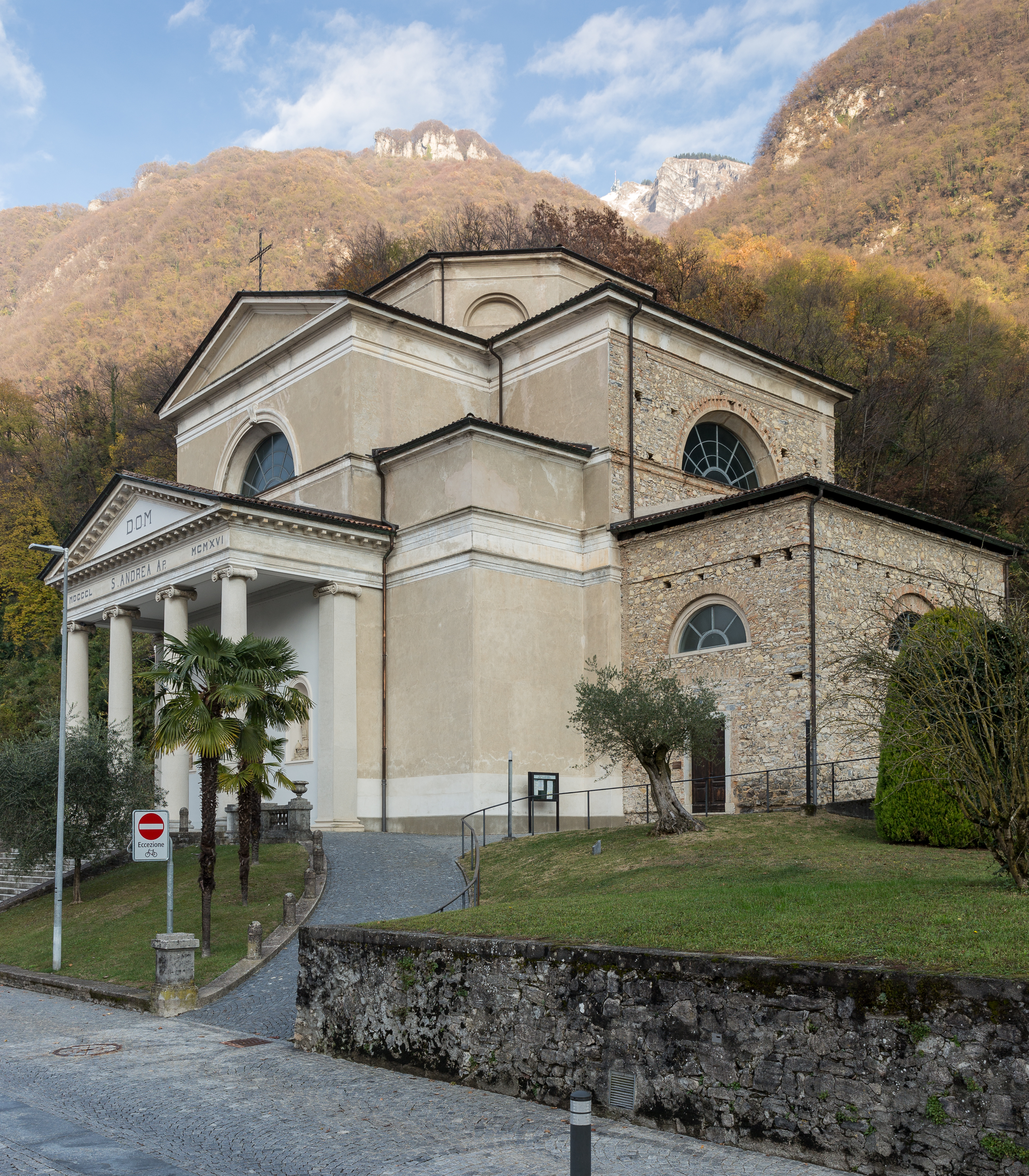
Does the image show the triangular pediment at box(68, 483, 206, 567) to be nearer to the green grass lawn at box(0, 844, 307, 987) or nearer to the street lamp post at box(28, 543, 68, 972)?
the street lamp post at box(28, 543, 68, 972)

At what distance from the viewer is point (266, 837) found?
84.3 feet

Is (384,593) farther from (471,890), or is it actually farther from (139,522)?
(471,890)

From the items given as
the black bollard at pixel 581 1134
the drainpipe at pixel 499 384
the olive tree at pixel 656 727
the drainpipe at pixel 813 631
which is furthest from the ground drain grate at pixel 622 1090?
the drainpipe at pixel 499 384

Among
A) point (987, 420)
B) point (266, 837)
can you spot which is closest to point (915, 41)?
point (987, 420)

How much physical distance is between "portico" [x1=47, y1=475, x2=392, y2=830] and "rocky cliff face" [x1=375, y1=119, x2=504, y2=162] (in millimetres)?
134336

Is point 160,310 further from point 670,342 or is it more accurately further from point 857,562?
point 857,562

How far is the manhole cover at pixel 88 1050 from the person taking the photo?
11875 millimetres

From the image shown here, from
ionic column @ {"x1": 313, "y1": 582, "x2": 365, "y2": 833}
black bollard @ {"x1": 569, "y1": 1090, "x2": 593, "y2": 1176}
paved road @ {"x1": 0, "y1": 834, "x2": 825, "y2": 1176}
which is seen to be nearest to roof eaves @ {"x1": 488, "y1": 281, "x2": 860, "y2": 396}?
ionic column @ {"x1": 313, "y1": 582, "x2": 365, "y2": 833}

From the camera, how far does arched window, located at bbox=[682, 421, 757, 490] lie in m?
32.7

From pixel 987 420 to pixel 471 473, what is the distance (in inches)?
1178

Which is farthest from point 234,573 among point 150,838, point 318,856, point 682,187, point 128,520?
point 682,187

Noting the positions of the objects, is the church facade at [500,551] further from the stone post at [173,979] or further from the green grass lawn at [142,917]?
the stone post at [173,979]

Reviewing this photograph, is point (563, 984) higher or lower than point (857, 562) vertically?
lower

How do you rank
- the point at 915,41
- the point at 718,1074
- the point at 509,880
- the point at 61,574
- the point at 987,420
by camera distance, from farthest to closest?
the point at 915,41 < the point at 987,420 < the point at 61,574 < the point at 509,880 < the point at 718,1074
